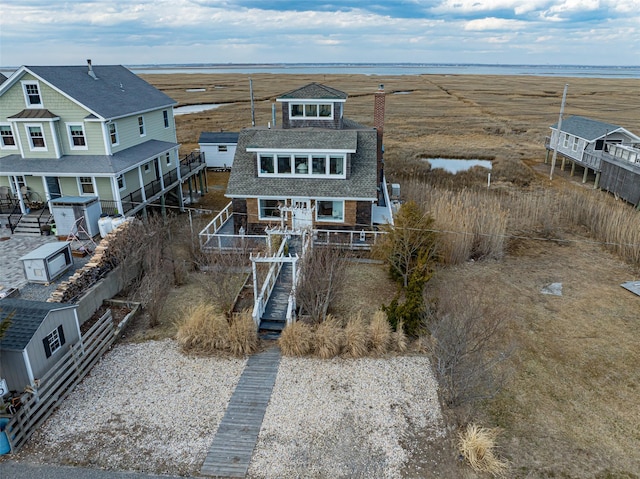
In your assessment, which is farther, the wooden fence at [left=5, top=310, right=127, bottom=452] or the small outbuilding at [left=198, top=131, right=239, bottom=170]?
the small outbuilding at [left=198, top=131, right=239, bottom=170]

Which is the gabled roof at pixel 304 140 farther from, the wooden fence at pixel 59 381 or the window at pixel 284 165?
the wooden fence at pixel 59 381

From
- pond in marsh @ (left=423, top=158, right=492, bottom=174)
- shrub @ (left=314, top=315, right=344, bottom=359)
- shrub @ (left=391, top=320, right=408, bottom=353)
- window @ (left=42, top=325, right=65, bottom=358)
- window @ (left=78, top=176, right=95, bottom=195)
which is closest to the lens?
window @ (left=42, top=325, right=65, bottom=358)

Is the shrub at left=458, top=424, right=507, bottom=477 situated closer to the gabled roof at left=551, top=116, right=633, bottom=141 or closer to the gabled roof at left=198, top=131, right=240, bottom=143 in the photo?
the gabled roof at left=198, top=131, right=240, bottom=143

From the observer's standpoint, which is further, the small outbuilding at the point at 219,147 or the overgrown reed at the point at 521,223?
the small outbuilding at the point at 219,147

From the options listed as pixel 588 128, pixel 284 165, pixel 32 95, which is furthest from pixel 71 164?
pixel 588 128

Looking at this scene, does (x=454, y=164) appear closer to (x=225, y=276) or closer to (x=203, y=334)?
(x=225, y=276)

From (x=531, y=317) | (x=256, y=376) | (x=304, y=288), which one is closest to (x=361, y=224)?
(x=304, y=288)

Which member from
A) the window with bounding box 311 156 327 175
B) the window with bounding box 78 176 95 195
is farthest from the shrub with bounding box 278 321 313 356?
the window with bounding box 78 176 95 195

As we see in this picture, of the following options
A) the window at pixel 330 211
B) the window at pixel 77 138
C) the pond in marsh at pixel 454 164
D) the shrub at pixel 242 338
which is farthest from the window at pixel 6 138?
the pond in marsh at pixel 454 164
